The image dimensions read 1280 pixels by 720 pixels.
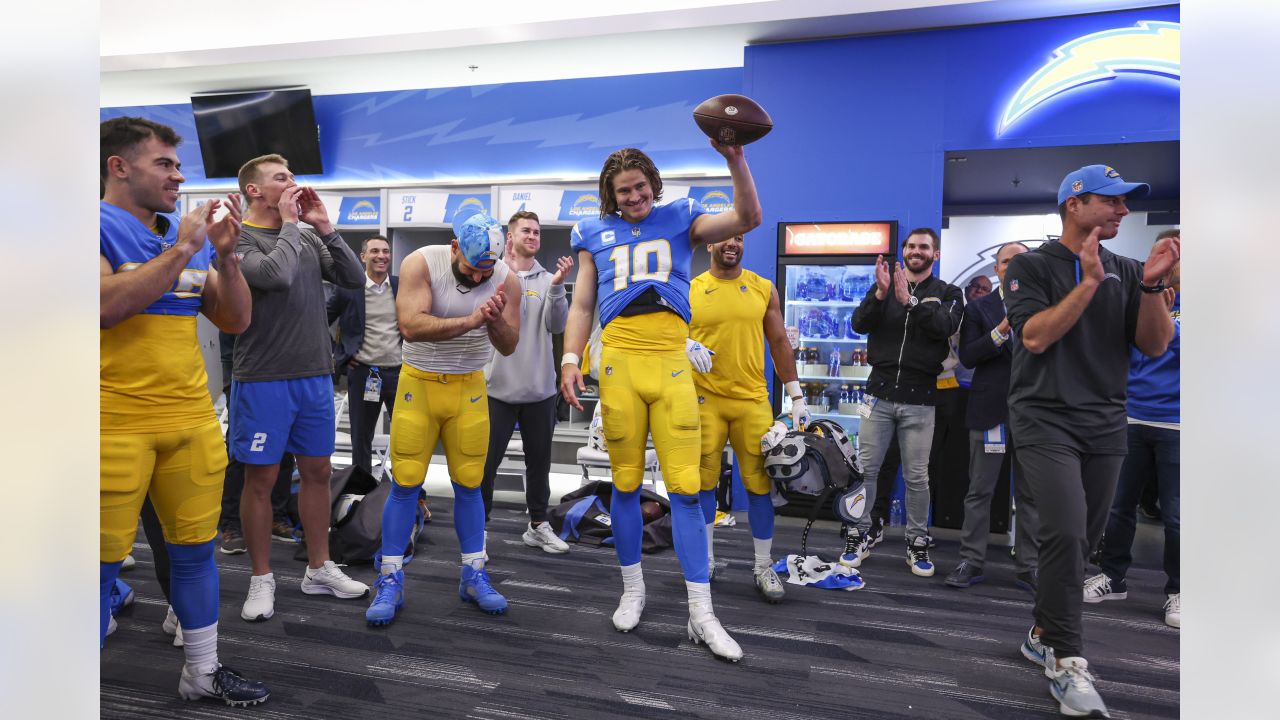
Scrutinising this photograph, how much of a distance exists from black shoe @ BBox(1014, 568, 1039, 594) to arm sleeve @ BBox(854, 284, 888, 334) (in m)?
1.54

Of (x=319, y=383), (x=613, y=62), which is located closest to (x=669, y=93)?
(x=613, y=62)

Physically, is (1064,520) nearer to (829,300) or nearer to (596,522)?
(596,522)

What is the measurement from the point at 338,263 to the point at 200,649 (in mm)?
1687

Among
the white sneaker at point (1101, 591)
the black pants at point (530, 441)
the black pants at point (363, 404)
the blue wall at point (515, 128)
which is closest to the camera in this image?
the white sneaker at point (1101, 591)

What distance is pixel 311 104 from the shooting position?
24.3ft

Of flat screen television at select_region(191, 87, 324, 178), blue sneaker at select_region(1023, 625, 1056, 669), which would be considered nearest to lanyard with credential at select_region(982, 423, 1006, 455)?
blue sneaker at select_region(1023, 625, 1056, 669)

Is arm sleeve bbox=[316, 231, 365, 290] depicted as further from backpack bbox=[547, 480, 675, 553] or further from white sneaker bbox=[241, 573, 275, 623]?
backpack bbox=[547, 480, 675, 553]

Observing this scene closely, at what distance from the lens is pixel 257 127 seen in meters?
7.55

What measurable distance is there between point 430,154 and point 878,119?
447 cm

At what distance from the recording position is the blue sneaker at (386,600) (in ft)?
10.1

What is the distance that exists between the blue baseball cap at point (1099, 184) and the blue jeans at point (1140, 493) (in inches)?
63.3

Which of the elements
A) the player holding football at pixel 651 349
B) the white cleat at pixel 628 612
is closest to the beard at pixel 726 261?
the player holding football at pixel 651 349

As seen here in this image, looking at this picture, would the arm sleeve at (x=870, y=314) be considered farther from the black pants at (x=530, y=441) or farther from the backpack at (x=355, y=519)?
the backpack at (x=355, y=519)
